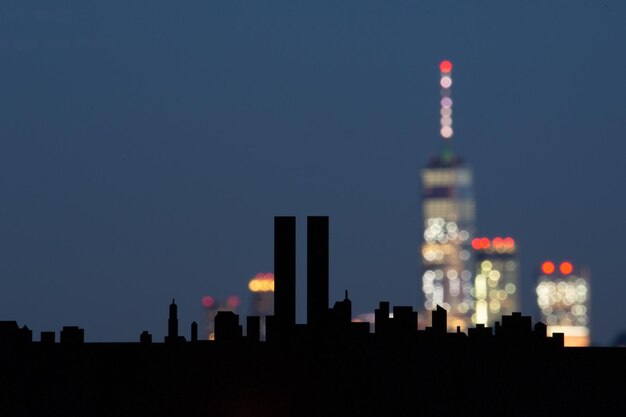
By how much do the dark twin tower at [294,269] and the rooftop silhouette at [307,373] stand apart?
0.10m

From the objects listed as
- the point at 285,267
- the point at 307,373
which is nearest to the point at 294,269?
the point at 285,267

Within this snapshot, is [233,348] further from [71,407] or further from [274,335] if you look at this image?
[71,407]

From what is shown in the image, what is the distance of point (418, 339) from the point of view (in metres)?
38.8

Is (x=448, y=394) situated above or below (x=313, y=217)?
below

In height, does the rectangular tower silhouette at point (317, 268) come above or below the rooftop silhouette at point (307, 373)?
above

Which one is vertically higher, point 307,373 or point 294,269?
point 294,269

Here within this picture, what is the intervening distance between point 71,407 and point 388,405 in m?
6.82

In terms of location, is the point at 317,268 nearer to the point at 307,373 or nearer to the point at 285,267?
the point at 285,267

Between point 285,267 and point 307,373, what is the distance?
2.69 m

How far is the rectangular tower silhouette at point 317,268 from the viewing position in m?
38.8

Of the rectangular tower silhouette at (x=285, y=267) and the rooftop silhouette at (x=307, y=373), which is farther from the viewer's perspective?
the rectangular tower silhouette at (x=285, y=267)

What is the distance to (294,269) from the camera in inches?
1542

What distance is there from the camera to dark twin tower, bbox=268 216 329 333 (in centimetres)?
3888

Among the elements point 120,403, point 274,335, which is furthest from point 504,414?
point 120,403
